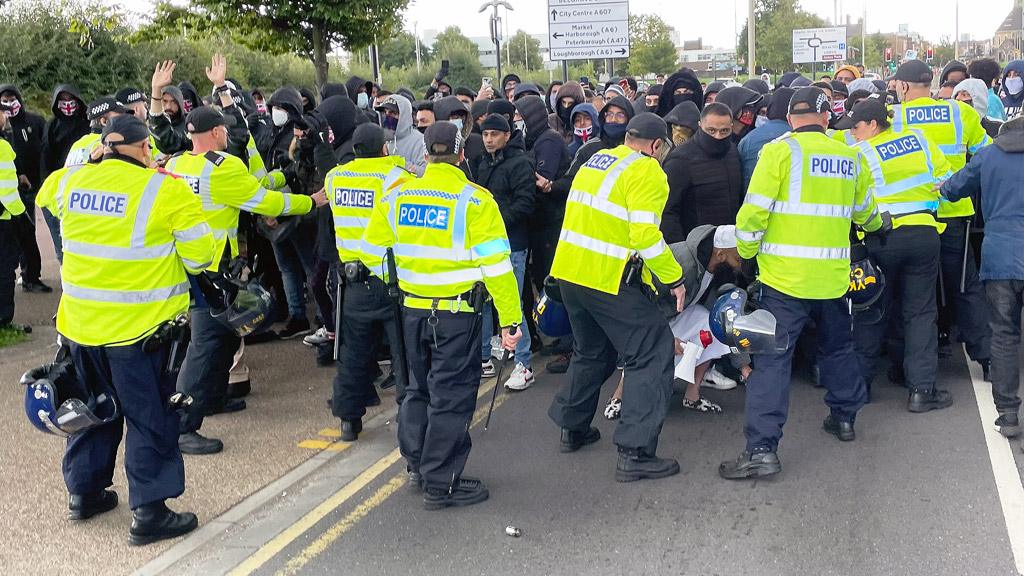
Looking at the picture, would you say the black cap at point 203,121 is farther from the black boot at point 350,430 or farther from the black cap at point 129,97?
the black cap at point 129,97

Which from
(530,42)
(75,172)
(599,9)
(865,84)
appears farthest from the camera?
(530,42)

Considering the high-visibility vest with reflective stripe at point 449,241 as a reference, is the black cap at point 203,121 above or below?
above

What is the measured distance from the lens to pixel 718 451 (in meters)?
6.09

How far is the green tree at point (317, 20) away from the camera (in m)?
18.6

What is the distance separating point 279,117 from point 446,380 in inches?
169

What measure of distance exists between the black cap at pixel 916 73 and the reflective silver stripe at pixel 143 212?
5.53m

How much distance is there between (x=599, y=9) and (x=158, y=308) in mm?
14661

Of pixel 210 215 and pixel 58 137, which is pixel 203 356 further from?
pixel 58 137

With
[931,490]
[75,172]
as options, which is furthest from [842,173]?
[75,172]

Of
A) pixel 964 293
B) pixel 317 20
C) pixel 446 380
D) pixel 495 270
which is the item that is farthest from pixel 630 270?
pixel 317 20

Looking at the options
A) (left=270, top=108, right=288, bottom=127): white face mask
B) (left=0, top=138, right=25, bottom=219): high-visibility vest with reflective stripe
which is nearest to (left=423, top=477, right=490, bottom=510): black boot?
(left=270, top=108, right=288, bottom=127): white face mask

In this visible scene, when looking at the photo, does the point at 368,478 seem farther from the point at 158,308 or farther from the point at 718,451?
the point at 718,451

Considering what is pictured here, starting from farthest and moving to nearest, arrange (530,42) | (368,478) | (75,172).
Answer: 1. (530,42)
2. (368,478)
3. (75,172)

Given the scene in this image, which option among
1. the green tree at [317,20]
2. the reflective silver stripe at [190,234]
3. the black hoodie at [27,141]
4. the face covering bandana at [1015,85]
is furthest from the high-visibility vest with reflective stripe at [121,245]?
the green tree at [317,20]
